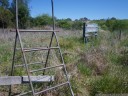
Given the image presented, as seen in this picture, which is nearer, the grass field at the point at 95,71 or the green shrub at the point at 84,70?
the grass field at the point at 95,71

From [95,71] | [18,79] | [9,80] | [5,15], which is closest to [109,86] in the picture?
[95,71]

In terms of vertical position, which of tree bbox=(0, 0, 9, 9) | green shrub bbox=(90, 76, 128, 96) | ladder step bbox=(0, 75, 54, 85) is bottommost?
green shrub bbox=(90, 76, 128, 96)

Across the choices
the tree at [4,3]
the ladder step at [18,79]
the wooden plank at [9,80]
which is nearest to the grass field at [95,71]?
the ladder step at [18,79]

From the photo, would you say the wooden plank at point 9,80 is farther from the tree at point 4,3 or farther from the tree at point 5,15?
the tree at point 4,3

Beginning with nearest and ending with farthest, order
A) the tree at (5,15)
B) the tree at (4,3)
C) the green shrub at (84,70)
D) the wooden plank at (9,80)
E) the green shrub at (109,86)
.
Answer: the wooden plank at (9,80) < the green shrub at (109,86) < the green shrub at (84,70) < the tree at (5,15) < the tree at (4,3)

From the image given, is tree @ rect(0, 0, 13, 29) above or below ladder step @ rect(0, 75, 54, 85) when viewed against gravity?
above

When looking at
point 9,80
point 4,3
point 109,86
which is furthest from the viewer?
point 4,3

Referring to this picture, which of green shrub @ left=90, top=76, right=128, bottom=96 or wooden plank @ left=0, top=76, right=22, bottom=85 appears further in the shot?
green shrub @ left=90, top=76, right=128, bottom=96

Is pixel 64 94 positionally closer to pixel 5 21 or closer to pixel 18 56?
pixel 18 56

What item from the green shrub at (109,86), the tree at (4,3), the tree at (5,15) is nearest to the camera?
the green shrub at (109,86)

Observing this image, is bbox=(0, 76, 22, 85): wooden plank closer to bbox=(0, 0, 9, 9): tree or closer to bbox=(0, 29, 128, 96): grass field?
bbox=(0, 29, 128, 96): grass field

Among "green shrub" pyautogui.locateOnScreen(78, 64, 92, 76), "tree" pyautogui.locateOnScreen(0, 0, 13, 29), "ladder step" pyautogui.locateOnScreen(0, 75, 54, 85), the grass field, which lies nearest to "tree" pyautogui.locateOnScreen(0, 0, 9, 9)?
"tree" pyautogui.locateOnScreen(0, 0, 13, 29)

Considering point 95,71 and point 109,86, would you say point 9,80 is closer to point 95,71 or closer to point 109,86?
point 109,86

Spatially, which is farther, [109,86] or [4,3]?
[4,3]
